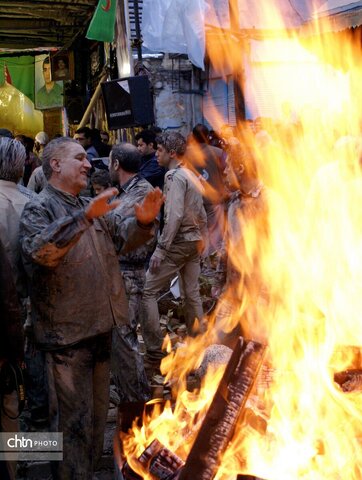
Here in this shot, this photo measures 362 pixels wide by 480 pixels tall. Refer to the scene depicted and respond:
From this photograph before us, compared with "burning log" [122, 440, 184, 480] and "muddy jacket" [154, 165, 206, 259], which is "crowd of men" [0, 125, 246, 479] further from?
"muddy jacket" [154, 165, 206, 259]

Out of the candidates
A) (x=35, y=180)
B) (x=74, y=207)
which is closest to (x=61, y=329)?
(x=74, y=207)

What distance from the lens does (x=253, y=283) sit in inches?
211

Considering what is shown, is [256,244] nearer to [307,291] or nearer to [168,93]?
[307,291]

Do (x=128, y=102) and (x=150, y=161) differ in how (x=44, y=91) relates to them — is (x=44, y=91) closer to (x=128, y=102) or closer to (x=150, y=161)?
(x=128, y=102)

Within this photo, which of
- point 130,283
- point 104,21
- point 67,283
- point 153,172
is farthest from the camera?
point 104,21

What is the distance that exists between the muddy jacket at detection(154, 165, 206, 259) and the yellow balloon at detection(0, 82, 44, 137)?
39.7 feet

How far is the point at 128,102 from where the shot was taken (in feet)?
33.2

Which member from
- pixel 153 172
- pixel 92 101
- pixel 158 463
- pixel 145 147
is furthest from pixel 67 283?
pixel 92 101

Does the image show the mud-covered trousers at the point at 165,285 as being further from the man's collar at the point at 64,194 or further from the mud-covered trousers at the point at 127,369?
the man's collar at the point at 64,194

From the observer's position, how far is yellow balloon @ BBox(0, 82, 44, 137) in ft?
58.2

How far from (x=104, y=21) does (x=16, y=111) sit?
26.9 feet

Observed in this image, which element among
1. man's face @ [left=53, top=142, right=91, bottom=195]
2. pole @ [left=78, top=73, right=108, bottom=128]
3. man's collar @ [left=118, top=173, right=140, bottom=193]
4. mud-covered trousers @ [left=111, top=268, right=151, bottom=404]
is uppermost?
pole @ [left=78, top=73, right=108, bottom=128]

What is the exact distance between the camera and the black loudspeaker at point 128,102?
10.0m

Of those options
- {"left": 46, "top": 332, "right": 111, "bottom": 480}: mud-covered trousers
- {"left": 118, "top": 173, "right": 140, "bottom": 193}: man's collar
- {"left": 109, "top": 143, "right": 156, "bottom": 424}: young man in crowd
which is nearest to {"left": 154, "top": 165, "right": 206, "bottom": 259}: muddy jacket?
{"left": 109, "top": 143, "right": 156, "bottom": 424}: young man in crowd
